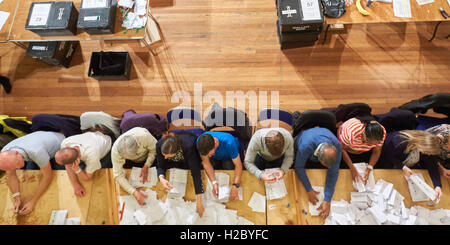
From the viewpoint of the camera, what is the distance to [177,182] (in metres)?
2.70

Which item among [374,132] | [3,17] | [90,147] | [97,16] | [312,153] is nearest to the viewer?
[374,132]

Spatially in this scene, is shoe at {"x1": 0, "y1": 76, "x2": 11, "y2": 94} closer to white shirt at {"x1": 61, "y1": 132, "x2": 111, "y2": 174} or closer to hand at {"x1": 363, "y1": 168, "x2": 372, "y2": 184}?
white shirt at {"x1": 61, "y1": 132, "x2": 111, "y2": 174}

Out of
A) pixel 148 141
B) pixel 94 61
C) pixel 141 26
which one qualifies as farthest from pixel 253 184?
pixel 94 61

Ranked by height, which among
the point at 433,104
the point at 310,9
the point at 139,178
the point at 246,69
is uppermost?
the point at 310,9

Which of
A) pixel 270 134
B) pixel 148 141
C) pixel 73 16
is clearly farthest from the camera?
pixel 73 16

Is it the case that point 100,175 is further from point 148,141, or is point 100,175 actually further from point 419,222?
point 419,222

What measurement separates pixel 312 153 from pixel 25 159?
2.85 meters

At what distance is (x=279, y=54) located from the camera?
4.08 metres

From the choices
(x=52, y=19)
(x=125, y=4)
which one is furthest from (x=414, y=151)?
(x=52, y=19)

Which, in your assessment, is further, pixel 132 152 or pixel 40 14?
pixel 40 14

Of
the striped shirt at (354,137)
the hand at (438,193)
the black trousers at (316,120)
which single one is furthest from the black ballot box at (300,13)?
the hand at (438,193)

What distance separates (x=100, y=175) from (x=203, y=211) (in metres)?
1.12

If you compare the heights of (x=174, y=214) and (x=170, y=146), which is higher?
(x=170, y=146)

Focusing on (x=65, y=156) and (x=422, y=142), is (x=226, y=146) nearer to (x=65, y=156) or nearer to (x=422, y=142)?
(x=65, y=156)
